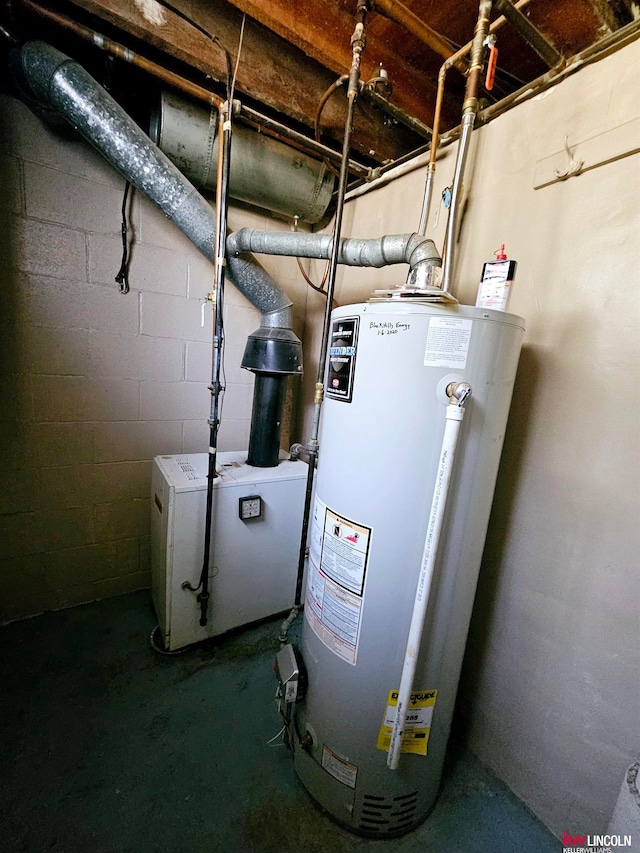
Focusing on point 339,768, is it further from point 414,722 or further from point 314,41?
point 314,41

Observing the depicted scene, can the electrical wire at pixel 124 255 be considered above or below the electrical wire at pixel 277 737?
above

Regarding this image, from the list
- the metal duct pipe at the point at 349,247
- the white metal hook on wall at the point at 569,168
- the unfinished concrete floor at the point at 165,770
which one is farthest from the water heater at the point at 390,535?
the white metal hook on wall at the point at 569,168

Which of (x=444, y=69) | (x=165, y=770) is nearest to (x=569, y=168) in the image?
(x=444, y=69)

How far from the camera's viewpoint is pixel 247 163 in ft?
5.09

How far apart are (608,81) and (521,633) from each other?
1.59 meters

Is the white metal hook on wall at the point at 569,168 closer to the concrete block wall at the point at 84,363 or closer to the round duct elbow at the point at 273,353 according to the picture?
the round duct elbow at the point at 273,353

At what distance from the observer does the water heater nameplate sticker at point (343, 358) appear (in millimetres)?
839

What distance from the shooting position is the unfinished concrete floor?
94 cm

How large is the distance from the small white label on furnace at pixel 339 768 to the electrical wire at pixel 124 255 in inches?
77.6

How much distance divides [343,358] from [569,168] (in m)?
0.85

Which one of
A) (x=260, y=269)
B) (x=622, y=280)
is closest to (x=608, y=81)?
(x=622, y=280)

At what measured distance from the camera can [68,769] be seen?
1.05 m

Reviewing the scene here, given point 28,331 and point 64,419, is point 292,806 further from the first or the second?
point 28,331

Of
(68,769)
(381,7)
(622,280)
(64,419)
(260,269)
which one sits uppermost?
(381,7)
